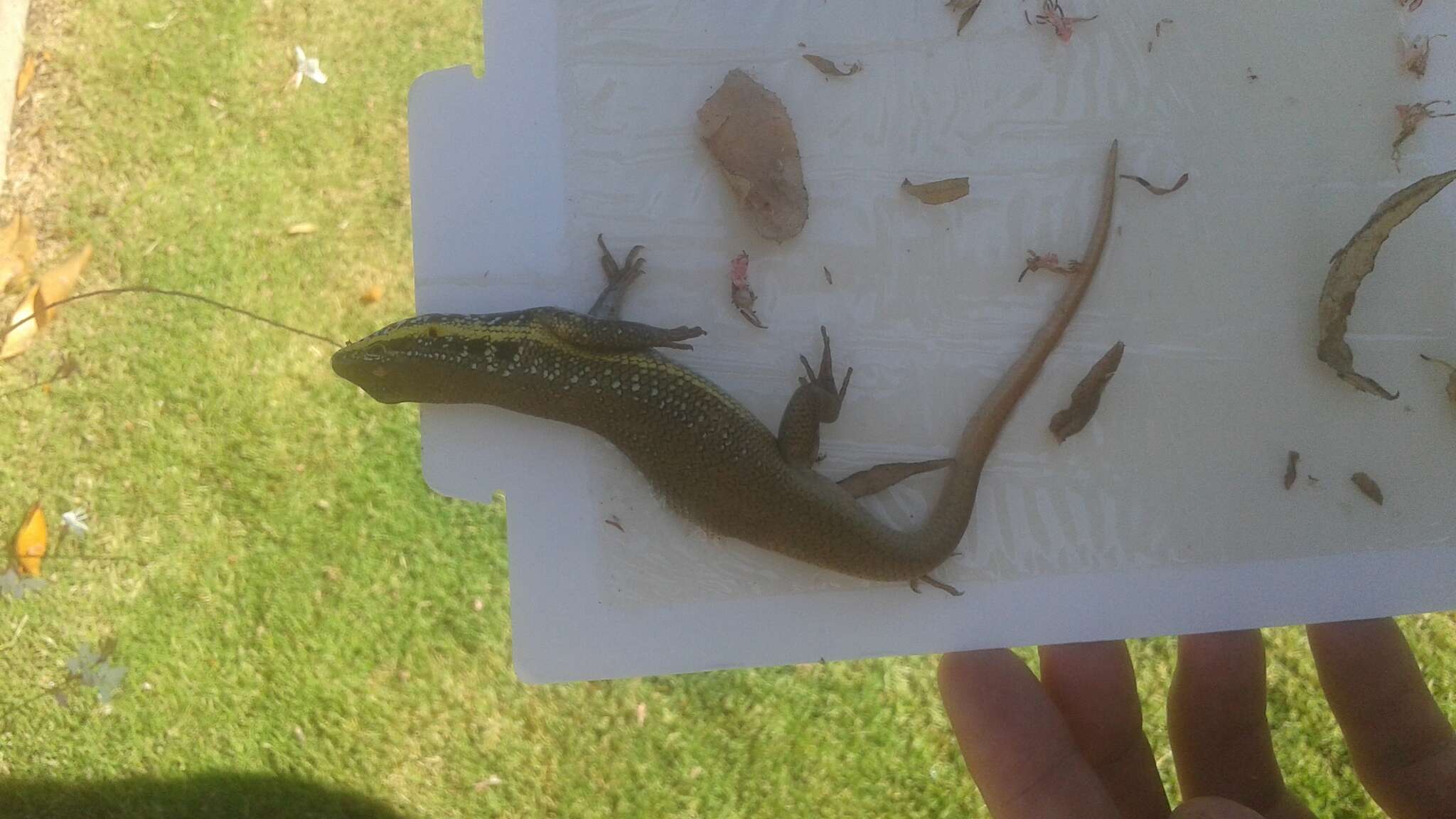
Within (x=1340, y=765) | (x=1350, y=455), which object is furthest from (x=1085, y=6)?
(x=1340, y=765)

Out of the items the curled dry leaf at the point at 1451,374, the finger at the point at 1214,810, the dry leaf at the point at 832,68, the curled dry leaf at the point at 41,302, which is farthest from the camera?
the curled dry leaf at the point at 41,302

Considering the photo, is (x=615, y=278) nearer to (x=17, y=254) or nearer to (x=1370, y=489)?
(x=1370, y=489)

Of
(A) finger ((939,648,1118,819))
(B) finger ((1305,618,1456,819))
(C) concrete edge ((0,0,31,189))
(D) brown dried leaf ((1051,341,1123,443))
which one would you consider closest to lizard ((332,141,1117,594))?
(D) brown dried leaf ((1051,341,1123,443))

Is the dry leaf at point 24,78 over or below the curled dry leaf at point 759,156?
below

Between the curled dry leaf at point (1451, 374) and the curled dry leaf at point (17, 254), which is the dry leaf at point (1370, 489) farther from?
the curled dry leaf at point (17, 254)

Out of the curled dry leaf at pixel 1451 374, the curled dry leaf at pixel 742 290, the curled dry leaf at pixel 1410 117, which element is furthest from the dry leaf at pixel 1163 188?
the curled dry leaf at pixel 742 290

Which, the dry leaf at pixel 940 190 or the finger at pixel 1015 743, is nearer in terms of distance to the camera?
the finger at pixel 1015 743

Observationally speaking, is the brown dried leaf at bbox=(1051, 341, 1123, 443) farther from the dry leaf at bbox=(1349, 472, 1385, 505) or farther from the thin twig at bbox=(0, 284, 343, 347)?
the thin twig at bbox=(0, 284, 343, 347)
